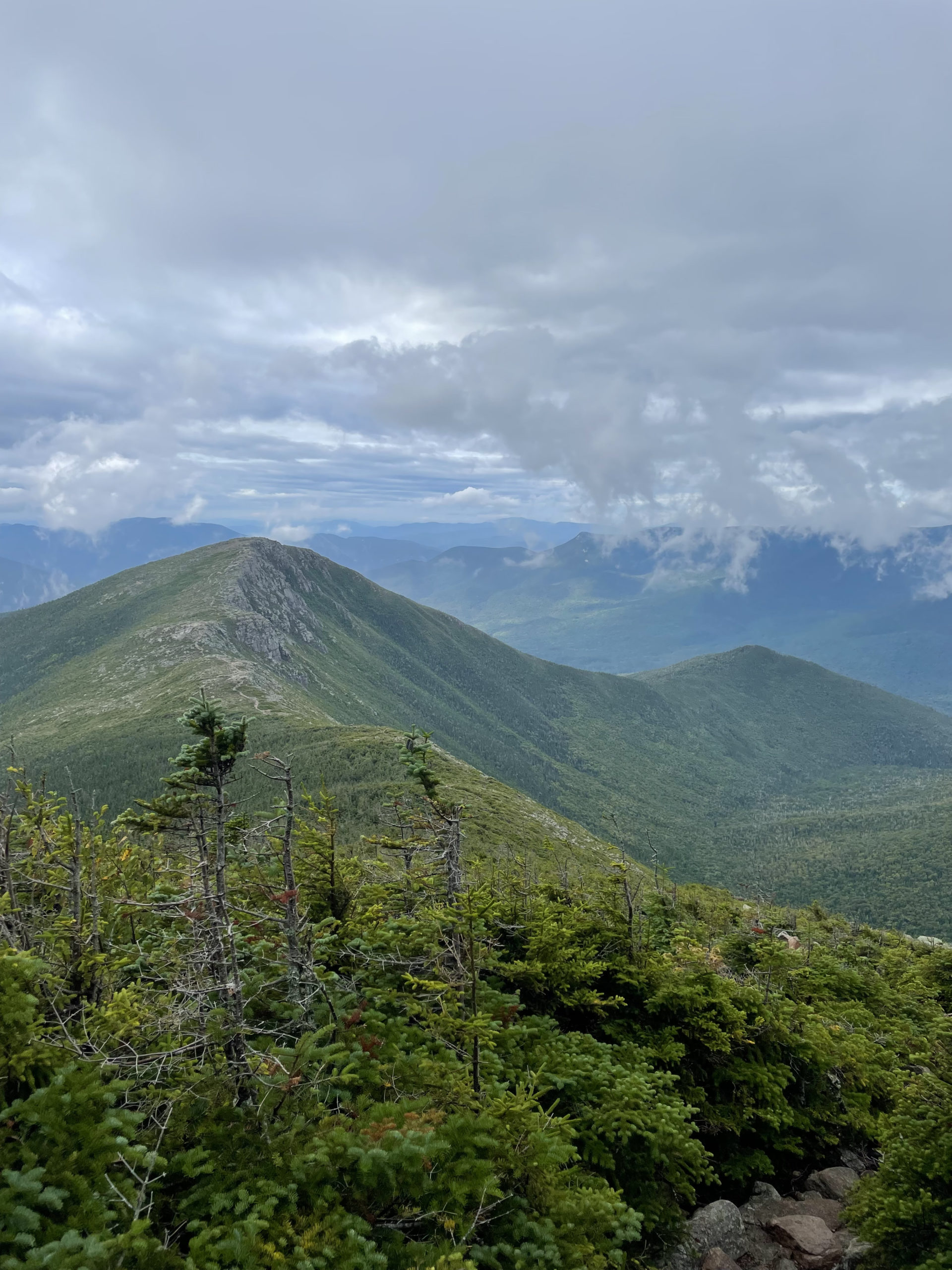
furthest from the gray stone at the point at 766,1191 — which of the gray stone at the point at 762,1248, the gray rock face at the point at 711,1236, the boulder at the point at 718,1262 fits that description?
the boulder at the point at 718,1262

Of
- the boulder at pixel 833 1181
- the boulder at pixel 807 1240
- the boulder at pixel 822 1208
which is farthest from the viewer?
the boulder at pixel 833 1181

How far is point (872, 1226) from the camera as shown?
44.4ft

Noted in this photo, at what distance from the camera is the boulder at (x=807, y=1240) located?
1530 cm

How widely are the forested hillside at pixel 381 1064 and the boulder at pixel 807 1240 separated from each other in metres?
0.30

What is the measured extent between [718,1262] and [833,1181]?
6447 mm

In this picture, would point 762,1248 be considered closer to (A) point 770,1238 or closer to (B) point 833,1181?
(A) point 770,1238

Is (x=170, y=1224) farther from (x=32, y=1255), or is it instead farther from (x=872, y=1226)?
(x=872, y=1226)

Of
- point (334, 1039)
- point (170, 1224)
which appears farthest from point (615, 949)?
point (170, 1224)

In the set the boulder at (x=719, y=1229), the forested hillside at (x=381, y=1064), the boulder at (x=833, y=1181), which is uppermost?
the forested hillside at (x=381, y=1064)

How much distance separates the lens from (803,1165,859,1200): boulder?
60.8 ft

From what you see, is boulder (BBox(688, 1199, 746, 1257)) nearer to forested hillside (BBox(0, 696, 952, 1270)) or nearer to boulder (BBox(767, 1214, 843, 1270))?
forested hillside (BBox(0, 696, 952, 1270))

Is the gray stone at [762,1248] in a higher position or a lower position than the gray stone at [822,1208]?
higher

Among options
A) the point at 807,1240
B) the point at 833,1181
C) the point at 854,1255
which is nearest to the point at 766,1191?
the point at 833,1181

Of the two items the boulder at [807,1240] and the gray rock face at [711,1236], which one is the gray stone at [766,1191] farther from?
the gray rock face at [711,1236]
